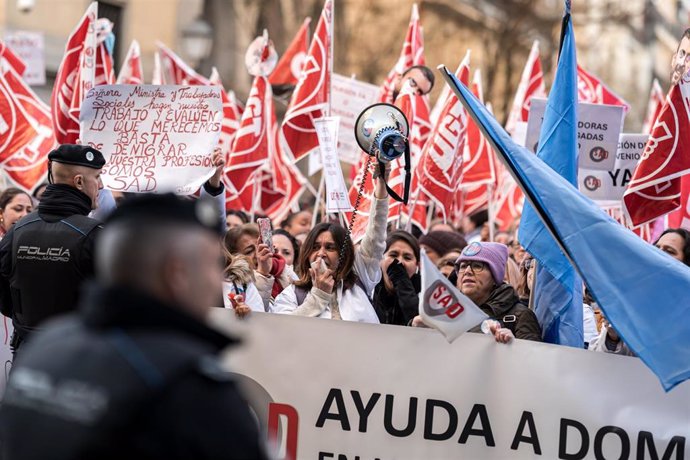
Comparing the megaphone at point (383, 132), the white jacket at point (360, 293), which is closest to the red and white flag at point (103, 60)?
the megaphone at point (383, 132)

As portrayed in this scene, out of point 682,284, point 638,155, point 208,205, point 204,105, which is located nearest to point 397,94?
point 638,155

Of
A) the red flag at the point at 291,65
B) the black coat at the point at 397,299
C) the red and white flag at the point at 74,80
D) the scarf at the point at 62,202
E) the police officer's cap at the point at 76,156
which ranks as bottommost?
the black coat at the point at 397,299

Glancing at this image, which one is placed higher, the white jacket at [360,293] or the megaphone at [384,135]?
the megaphone at [384,135]

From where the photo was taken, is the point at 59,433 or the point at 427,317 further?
the point at 427,317

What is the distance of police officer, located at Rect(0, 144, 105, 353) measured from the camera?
221 inches

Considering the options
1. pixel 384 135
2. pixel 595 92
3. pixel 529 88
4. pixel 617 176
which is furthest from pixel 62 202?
pixel 595 92

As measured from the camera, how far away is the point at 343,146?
12117mm

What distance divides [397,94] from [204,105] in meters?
3.43

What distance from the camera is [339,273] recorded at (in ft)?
21.5

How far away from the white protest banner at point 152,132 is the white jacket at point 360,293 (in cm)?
129

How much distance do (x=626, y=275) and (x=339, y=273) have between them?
1809mm

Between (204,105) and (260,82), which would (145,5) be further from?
(204,105)

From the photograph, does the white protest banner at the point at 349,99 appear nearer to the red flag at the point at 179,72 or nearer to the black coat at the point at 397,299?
the red flag at the point at 179,72

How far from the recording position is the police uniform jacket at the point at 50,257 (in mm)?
5598
